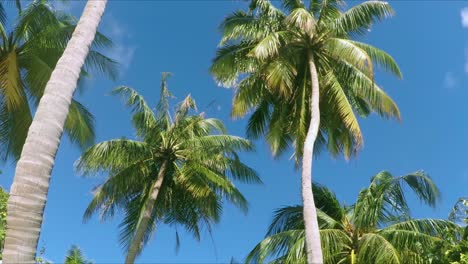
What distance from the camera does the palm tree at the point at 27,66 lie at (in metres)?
14.2

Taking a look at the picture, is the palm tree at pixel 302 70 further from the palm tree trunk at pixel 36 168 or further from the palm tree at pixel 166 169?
the palm tree trunk at pixel 36 168

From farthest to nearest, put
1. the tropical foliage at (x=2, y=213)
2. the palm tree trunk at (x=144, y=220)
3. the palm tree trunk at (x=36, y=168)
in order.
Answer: the palm tree trunk at (x=144, y=220)
the tropical foliage at (x=2, y=213)
the palm tree trunk at (x=36, y=168)

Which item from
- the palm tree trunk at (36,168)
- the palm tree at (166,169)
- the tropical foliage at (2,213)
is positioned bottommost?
the palm tree trunk at (36,168)

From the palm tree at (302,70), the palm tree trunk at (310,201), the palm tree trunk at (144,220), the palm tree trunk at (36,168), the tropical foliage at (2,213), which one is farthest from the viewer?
the palm tree trunk at (144,220)

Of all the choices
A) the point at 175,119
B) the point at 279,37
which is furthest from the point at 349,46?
the point at 175,119

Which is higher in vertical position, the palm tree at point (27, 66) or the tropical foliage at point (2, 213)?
the palm tree at point (27, 66)

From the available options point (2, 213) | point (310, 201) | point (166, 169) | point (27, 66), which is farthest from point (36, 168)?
point (166, 169)

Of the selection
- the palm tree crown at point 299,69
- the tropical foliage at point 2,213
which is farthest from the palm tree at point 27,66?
the palm tree crown at point 299,69

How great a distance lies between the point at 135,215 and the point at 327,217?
23.2 ft

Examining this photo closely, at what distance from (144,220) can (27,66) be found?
5894 millimetres

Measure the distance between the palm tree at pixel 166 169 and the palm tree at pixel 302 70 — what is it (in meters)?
2.17

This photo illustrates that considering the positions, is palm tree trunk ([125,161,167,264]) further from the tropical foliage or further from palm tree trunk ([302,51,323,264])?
palm tree trunk ([302,51,323,264])

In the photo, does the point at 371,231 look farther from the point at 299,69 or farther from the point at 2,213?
the point at 2,213

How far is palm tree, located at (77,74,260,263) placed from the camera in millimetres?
17656
